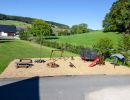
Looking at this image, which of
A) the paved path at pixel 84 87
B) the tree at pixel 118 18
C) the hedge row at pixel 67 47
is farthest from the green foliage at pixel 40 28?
the paved path at pixel 84 87

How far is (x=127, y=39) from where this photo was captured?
3250cm

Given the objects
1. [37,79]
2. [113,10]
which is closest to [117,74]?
[37,79]

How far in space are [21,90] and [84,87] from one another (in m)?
4.42

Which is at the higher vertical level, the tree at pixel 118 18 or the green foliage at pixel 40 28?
the tree at pixel 118 18

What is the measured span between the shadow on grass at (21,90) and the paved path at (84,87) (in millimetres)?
277

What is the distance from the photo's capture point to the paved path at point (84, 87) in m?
16.9

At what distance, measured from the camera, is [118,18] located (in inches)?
2822

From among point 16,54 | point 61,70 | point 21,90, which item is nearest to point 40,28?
point 16,54

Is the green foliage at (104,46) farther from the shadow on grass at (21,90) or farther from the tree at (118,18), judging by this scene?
the tree at (118,18)

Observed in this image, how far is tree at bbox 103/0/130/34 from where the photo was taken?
68438mm

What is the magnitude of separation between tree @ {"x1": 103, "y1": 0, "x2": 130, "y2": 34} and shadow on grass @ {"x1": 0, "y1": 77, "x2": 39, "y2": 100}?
51073mm

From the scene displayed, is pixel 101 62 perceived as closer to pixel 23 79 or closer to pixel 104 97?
pixel 23 79

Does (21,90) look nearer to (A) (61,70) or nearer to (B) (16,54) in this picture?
(A) (61,70)

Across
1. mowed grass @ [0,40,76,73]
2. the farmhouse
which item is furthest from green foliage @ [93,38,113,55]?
the farmhouse
